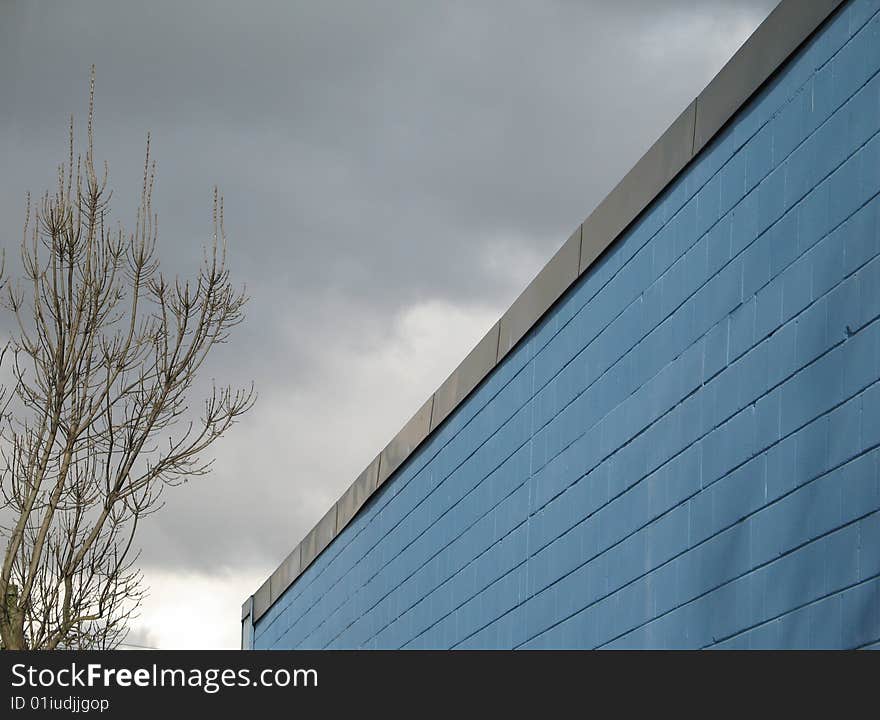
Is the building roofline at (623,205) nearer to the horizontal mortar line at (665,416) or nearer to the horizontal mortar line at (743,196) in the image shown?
the horizontal mortar line at (743,196)

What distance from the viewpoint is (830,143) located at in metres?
6.89

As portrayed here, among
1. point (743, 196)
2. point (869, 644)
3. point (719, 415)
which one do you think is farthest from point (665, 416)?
point (869, 644)

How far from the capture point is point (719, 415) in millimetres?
7746

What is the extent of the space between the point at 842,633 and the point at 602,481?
322 centimetres

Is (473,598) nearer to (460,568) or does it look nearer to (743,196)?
(460,568)

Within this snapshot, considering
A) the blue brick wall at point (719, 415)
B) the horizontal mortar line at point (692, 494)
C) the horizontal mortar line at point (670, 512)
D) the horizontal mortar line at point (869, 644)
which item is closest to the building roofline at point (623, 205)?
the blue brick wall at point (719, 415)

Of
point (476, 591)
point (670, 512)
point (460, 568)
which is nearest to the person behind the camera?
point (670, 512)

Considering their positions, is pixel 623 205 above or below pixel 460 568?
above

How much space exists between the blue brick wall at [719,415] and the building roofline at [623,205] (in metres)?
0.11

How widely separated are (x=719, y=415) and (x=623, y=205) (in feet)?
7.78

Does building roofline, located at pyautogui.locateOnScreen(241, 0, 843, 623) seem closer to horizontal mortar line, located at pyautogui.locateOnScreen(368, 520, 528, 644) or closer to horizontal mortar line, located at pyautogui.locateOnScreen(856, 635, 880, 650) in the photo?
horizontal mortar line, located at pyautogui.locateOnScreen(368, 520, 528, 644)

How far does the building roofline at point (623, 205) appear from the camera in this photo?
24.8 feet
